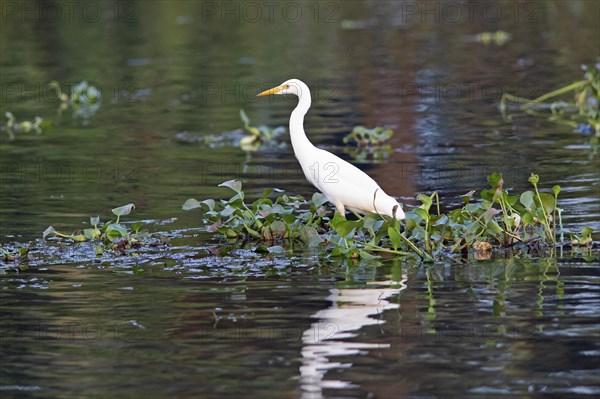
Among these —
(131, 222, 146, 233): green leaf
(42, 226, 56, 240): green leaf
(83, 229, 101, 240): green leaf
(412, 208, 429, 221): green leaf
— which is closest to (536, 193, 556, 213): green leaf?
(412, 208, 429, 221): green leaf

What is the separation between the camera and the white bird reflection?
7.55 metres

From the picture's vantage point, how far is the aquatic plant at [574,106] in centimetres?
1866

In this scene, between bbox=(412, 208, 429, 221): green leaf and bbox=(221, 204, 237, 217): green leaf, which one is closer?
bbox=(412, 208, 429, 221): green leaf

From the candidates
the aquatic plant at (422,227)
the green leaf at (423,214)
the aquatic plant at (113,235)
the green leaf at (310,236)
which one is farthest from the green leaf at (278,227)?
the green leaf at (423,214)

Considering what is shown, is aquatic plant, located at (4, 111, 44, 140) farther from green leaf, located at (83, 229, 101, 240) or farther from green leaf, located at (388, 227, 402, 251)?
green leaf, located at (388, 227, 402, 251)

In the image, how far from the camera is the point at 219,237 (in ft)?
39.7

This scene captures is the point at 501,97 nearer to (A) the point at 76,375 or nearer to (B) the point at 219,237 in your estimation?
(B) the point at 219,237

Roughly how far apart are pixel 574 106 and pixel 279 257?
11.2 meters

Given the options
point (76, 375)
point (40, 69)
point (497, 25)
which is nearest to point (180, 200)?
point (76, 375)

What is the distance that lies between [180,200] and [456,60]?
16260 mm

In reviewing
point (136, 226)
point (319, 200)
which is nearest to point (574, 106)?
point (319, 200)

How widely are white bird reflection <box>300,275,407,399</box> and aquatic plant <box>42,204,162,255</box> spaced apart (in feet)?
8.56

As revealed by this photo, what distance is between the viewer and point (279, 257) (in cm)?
1106

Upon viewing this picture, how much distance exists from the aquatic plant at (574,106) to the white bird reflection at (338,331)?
31.1 ft
